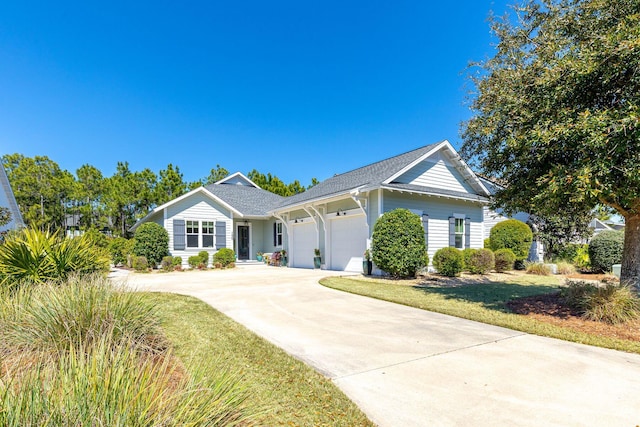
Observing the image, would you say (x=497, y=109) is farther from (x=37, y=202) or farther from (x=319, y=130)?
(x=37, y=202)

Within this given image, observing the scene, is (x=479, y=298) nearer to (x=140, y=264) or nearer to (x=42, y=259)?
(x=42, y=259)

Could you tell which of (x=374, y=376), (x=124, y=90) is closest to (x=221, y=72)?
(x=124, y=90)

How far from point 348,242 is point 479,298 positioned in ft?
23.4

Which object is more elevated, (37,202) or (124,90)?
(124,90)

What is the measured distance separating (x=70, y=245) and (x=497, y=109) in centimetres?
946

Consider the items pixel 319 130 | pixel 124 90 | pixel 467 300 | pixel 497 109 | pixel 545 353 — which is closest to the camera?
pixel 545 353

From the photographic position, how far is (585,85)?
5828mm

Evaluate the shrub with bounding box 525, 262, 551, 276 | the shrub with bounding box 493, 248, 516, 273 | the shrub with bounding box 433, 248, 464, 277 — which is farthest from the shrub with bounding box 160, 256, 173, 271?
the shrub with bounding box 525, 262, 551, 276

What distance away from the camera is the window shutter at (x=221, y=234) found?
19.9 m

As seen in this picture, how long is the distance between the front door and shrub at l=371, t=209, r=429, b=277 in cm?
1207

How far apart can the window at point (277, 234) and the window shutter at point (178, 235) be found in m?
5.75

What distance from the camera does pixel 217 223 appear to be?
2006 centimetres

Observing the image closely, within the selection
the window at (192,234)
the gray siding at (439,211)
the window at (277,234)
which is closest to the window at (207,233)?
the window at (192,234)

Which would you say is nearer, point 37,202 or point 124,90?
point 124,90
